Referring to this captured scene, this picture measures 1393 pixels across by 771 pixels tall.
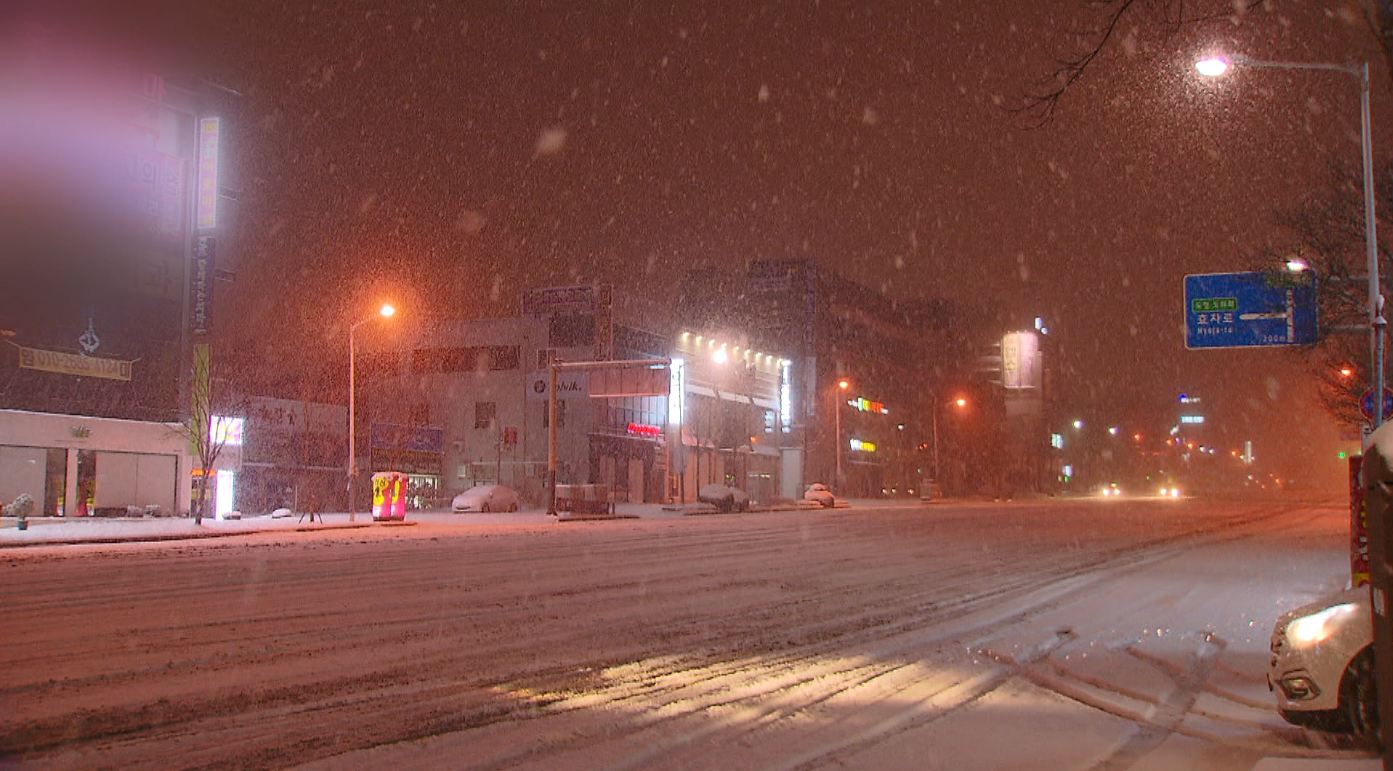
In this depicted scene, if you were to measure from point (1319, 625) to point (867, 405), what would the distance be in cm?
10352

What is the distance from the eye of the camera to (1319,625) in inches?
279

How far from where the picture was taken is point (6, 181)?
4441 centimetres

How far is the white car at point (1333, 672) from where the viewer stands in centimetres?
680

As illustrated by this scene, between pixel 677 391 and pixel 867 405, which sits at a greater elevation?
pixel 867 405

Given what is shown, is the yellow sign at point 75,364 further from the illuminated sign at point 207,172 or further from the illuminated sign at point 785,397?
the illuminated sign at point 785,397

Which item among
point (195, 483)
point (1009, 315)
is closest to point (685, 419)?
point (195, 483)

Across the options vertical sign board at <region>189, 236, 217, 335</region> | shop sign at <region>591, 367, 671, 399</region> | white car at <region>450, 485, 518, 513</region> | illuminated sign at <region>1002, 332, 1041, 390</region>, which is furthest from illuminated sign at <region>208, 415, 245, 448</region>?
illuminated sign at <region>1002, 332, 1041, 390</region>

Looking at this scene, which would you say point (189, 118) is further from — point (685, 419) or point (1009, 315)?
point (1009, 315)

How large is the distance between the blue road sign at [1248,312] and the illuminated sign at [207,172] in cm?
3895

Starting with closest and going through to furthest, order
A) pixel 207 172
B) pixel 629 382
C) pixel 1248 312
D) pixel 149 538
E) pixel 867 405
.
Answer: pixel 1248 312 → pixel 149 538 → pixel 207 172 → pixel 629 382 → pixel 867 405

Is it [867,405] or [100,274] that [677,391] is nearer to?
[100,274]

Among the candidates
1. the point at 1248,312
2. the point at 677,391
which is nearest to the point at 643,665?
the point at 1248,312

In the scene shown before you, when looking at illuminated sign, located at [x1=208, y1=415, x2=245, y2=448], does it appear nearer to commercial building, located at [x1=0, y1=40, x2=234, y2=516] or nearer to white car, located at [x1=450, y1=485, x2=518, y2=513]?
commercial building, located at [x1=0, y1=40, x2=234, y2=516]

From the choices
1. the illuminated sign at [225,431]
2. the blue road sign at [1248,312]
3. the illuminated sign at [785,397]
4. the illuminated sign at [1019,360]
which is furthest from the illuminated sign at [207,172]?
the illuminated sign at [1019,360]
